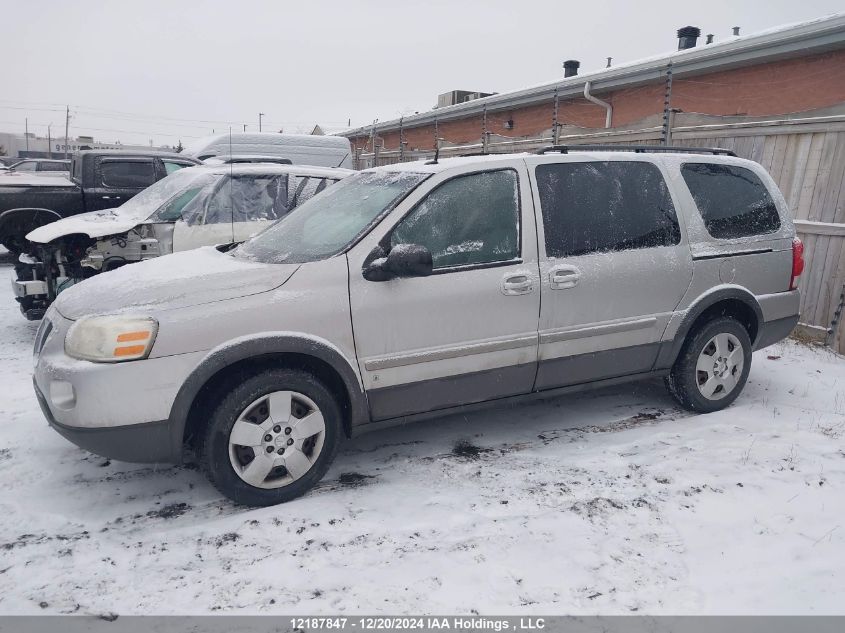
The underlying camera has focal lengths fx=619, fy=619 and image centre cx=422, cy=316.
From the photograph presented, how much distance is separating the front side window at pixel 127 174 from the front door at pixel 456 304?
6678mm

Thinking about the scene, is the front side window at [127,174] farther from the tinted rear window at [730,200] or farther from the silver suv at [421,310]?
the tinted rear window at [730,200]

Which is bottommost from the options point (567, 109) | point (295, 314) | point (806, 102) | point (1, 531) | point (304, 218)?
point (1, 531)

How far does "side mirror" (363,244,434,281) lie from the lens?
3.30m

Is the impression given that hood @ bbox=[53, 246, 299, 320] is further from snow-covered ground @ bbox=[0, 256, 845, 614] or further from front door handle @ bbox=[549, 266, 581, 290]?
front door handle @ bbox=[549, 266, 581, 290]

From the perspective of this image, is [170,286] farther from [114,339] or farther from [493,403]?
[493,403]

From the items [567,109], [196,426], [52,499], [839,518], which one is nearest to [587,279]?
[839,518]

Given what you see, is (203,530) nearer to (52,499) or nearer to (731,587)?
(52,499)

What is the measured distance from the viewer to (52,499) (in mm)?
3393

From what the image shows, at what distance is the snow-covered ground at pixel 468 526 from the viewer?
2.62 metres

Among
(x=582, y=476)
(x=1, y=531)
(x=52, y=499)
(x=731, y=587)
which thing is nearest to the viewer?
(x=731, y=587)

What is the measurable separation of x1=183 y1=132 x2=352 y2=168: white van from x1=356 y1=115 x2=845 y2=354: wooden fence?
10.3 metres

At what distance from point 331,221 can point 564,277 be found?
1.50 meters

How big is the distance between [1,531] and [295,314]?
180 cm

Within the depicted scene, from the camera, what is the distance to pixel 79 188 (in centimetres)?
816
